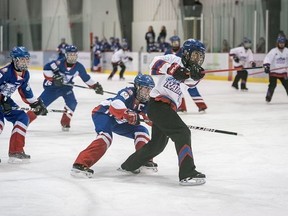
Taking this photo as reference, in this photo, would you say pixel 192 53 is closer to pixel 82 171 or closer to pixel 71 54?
pixel 82 171

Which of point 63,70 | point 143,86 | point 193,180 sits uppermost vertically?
point 143,86

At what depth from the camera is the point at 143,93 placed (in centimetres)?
501

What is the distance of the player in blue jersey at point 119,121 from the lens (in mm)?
4844

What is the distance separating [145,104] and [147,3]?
67.5 feet

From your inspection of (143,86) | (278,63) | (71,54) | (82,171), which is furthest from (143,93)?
(278,63)

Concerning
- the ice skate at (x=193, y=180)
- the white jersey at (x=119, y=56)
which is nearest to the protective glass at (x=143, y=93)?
the ice skate at (x=193, y=180)

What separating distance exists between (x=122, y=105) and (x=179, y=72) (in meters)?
0.57

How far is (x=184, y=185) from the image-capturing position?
4617 millimetres

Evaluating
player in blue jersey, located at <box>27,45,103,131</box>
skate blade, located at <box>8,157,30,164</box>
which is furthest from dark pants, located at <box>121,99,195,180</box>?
player in blue jersey, located at <box>27,45,103,131</box>

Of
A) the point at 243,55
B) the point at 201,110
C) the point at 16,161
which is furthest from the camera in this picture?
the point at 243,55

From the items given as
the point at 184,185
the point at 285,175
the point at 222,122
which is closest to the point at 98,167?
the point at 184,185

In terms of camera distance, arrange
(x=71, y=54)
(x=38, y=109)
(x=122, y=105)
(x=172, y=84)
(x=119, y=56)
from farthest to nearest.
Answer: (x=119, y=56)
(x=71, y=54)
(x=38, y=109)
(x=122, y=105)
(x=172, y=84)

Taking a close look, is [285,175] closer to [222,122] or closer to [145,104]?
[145,104]

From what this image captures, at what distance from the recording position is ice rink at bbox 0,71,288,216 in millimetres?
3953
